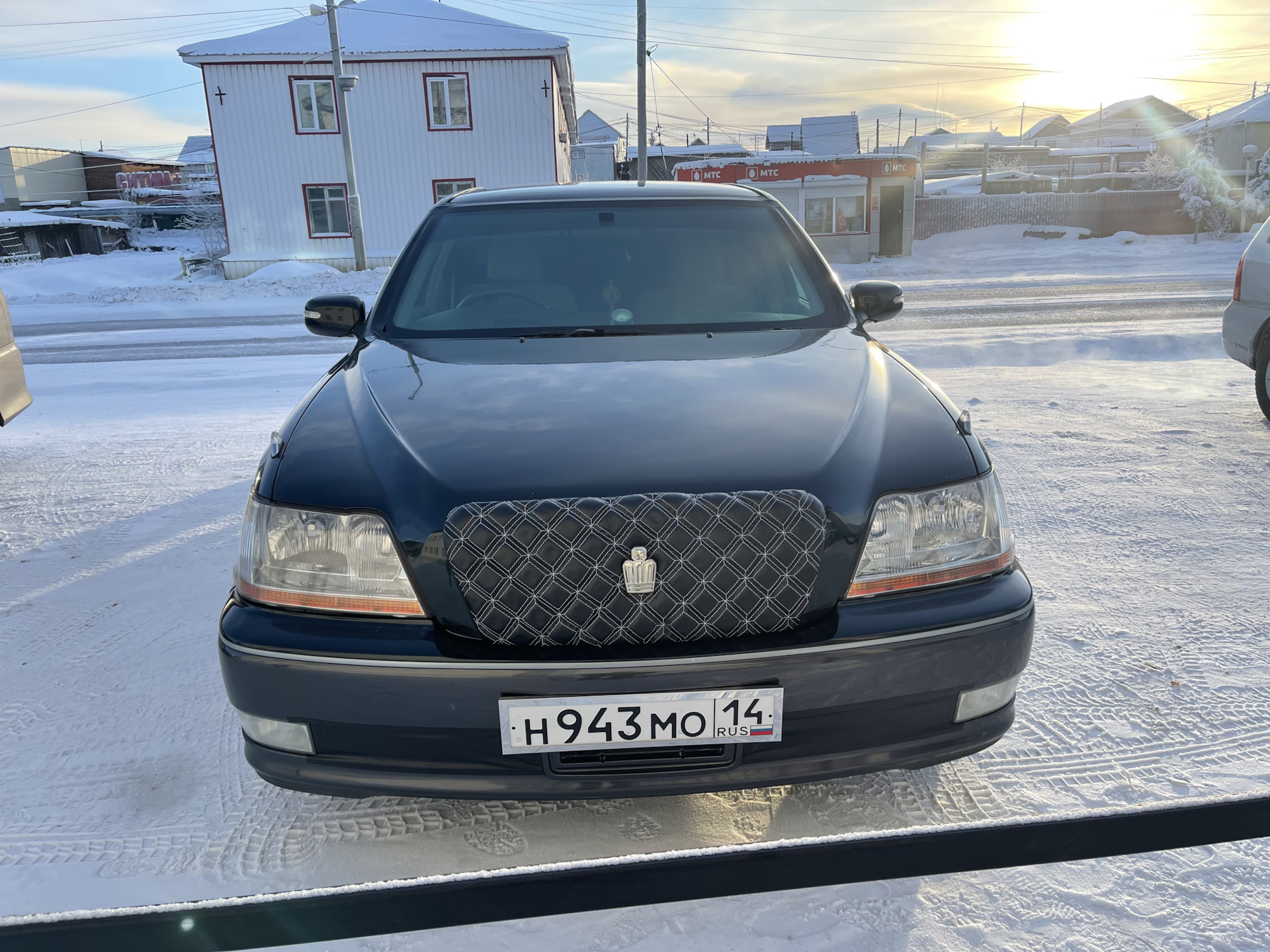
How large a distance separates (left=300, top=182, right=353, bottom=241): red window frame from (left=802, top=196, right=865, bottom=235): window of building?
14.1 metres

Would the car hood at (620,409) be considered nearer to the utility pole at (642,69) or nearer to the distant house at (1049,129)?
the utility pole at (642,69)

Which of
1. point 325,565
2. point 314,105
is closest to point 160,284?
point 314,105

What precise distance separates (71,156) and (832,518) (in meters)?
70.3

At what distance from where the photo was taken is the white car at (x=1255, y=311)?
229 inches

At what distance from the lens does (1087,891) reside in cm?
201

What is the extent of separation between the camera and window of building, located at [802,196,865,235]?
2809 centimetres

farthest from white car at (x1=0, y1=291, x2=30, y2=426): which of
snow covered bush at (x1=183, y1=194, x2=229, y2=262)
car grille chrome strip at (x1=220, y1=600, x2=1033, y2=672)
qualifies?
snow covered bush at (x1=183, y1=194, x2=229, y2=262)

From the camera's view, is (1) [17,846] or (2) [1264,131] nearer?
(1) [17,846]

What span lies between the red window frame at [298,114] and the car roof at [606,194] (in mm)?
24444

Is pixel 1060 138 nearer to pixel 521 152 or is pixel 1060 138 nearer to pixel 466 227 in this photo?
pixel 521 152

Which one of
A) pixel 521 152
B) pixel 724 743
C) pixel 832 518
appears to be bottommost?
pixel 724 743

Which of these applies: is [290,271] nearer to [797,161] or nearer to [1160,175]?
[797,161]

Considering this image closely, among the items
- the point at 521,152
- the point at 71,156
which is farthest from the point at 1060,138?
the point at 71,156

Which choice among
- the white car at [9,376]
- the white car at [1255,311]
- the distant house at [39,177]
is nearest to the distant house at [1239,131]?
the white car at [1255,311]
